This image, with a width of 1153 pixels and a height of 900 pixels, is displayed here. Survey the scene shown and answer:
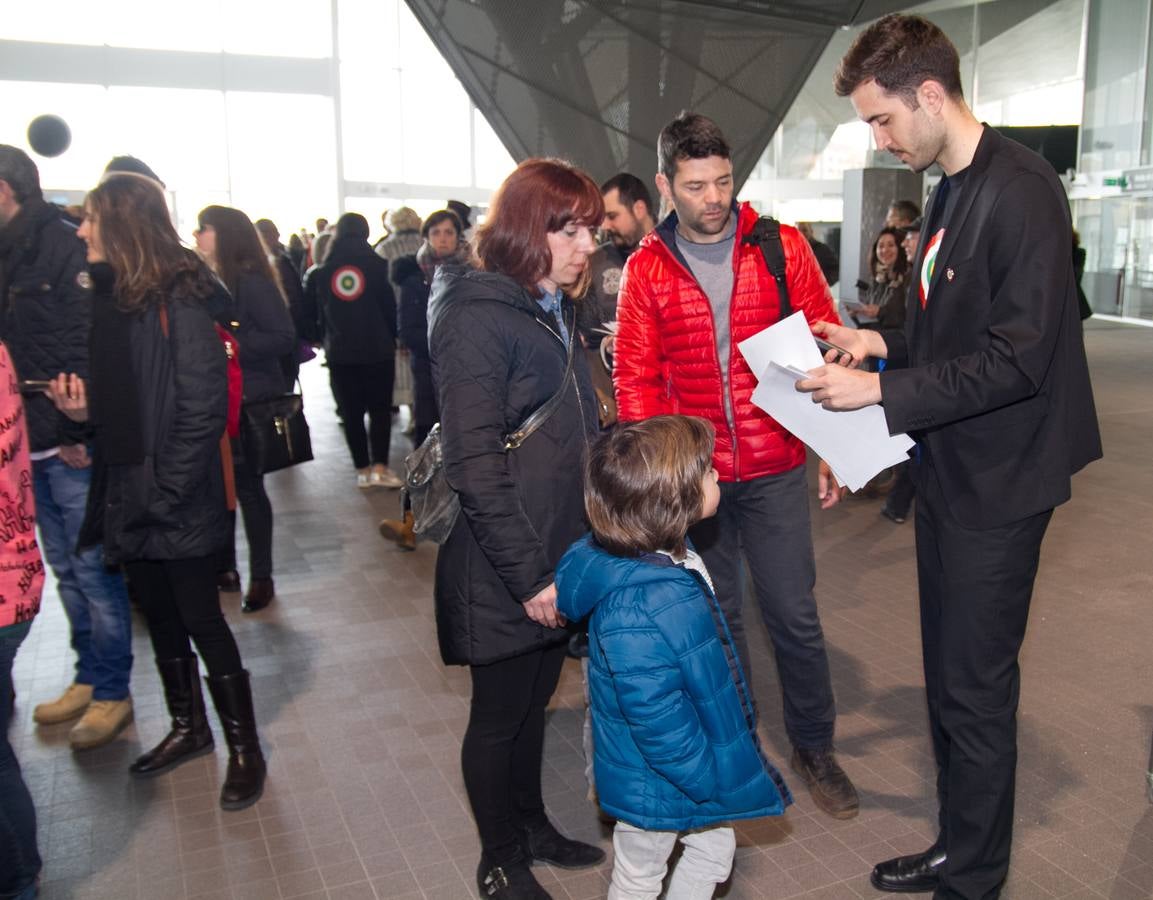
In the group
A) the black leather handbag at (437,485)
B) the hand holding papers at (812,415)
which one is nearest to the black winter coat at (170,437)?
the black leather handbag at (437,485)

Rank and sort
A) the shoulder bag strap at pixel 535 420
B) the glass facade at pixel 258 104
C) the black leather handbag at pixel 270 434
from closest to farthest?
the shoulder bag strap at pixel 535 420 < the black leather handbag at pixel 270 434 < the glass facade at pixel 258 104

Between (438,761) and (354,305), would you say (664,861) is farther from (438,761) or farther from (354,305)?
(354,305)

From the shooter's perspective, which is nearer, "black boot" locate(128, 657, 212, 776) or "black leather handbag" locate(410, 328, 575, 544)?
"black leather handbag" locate(410, 328, 575, 544)

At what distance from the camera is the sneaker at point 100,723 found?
12.3 feet

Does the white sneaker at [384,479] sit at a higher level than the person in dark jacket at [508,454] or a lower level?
lower

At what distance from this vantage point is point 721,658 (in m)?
2.16

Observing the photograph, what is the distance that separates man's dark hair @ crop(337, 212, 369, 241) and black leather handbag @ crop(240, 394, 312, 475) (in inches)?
131

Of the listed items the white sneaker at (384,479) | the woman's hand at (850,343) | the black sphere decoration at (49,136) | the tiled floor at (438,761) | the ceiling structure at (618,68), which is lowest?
the tiled floor at (438,761)

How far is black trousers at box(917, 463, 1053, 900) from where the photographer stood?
241 centimetres

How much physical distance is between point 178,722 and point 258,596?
1.66 meters

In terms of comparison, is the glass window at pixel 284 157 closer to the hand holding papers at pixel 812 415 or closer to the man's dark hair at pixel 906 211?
the man's dark hair at pixel 906 211

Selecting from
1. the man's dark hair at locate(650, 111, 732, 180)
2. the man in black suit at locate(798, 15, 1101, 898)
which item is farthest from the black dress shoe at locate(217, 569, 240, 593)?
the man in black suit at locate(798, 15, 1101, 898)

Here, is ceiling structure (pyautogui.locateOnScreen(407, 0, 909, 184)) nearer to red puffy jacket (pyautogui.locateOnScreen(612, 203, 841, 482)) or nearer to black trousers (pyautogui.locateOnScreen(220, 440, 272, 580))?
black trousers (pyautogui.locateOnScreen(220, 440, 272, 580))

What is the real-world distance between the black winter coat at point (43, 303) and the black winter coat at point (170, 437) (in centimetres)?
57
